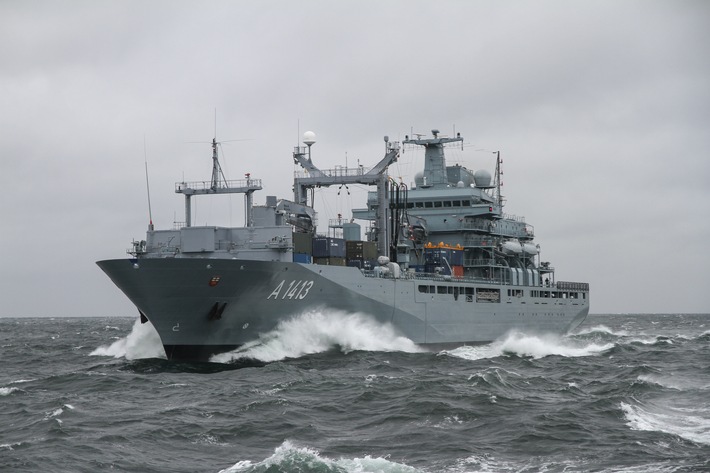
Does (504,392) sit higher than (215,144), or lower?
lower

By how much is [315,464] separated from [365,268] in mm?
28035

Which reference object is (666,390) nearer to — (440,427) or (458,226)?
(440,427)

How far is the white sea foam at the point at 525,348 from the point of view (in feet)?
147

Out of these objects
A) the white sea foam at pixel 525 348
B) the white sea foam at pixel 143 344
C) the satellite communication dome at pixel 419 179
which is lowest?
the white sea foam at pixel 525 348

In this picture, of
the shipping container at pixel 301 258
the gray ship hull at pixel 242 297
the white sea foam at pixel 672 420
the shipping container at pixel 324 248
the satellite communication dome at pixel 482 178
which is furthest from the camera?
the satellite communication dome at pixel 482 178

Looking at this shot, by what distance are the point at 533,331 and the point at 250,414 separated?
131ft

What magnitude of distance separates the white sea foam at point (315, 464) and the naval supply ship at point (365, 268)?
16.9 meters

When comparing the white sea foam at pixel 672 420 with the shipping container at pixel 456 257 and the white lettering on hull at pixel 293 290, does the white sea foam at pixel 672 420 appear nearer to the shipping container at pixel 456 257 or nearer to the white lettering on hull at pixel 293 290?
the white lettering on hull at pixel 293 290

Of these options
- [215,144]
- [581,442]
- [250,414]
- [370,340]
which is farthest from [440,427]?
[215,144]

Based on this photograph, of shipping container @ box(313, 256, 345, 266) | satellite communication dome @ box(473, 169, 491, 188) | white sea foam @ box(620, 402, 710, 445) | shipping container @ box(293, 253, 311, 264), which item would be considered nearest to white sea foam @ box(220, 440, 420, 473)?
white sea foam @ box(620, 402, 710, 445)

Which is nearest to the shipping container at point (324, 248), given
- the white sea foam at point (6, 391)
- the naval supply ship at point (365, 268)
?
the naval supply ship at point (365, 268)

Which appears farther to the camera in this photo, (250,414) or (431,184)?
(431,184)

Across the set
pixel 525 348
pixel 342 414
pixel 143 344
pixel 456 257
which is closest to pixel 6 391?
pixel 342 414

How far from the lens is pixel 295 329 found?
3759 cm
